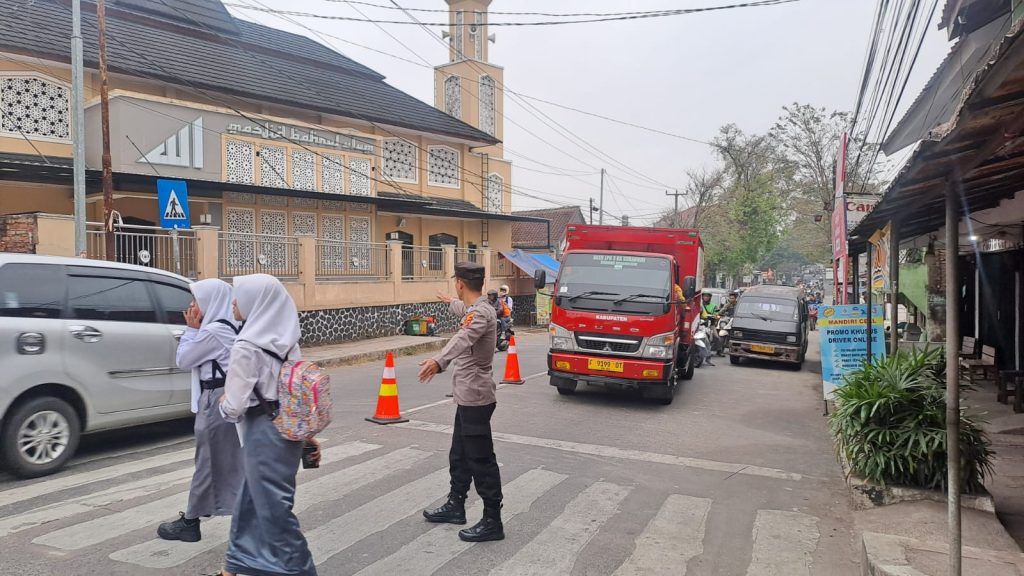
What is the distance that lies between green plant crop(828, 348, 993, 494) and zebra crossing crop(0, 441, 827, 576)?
0.79 m

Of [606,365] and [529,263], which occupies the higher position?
[529,263]

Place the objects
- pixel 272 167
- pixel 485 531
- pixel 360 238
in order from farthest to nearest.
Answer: pixel 360 238
pixel 272 167
pixel 485 531

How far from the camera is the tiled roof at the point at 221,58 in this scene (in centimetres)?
1736

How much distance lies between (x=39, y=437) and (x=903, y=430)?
7359mm

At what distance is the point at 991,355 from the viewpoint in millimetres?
11977

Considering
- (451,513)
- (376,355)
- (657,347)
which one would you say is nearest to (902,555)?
(451,513)

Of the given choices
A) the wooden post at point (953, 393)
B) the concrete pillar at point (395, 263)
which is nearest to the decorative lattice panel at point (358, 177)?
the concrete pillar at point (395, 263)

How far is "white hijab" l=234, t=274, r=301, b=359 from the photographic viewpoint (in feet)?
11.4

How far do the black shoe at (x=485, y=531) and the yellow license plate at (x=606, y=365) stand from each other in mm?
5363

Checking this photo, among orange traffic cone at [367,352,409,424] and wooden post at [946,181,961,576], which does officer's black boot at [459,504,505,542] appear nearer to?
wooden post at [946,181,961,576]

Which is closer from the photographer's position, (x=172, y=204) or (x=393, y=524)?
(x=393, y=524)

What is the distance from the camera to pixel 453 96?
30.2 meters

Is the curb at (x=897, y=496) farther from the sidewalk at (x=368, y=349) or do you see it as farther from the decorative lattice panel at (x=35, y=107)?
the decorative lattice panel at (x=35, y=107)

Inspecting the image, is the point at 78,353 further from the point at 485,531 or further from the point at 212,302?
the point at 485,531
